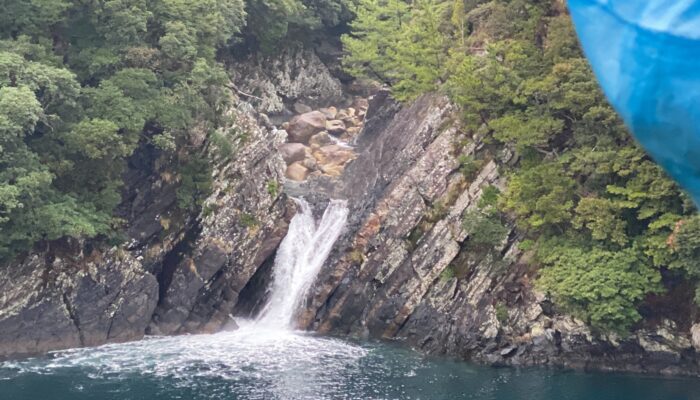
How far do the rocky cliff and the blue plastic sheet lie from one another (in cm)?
2035

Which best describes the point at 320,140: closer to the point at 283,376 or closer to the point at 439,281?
the point at 439,281

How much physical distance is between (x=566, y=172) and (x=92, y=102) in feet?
48.7

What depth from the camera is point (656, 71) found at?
1710 mm

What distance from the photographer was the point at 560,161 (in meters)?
22.0

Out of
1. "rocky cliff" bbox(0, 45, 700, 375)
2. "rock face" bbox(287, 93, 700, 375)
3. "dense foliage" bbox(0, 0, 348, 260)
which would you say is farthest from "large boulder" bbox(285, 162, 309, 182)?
"dense foliage" bbox(0, 0, 348, 260)

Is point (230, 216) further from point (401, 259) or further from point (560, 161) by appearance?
point (560, 161)

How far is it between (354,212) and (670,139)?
26.1m

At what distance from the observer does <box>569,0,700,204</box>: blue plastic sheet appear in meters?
1.67

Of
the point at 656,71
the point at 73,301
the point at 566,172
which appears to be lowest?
the point at 73,301

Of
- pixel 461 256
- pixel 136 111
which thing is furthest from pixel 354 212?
pixel 136 111

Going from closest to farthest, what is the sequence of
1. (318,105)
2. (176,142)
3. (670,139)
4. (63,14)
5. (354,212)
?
(670,139)
(63,14)
(176,142)
(354,212)
(318,105)

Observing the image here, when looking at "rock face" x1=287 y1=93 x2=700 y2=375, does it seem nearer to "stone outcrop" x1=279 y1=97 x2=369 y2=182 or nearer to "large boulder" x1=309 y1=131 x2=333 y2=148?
"stone outcrop" x1=279 y1=97 x2=369 y2=182

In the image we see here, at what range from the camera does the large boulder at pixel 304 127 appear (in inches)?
1475

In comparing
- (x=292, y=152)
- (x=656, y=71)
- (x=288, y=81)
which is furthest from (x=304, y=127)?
(x=656, y=71)
